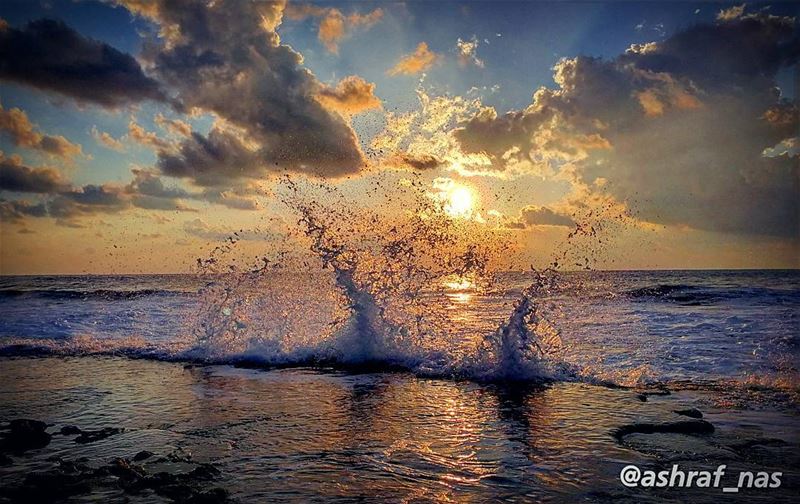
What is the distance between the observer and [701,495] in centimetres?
518

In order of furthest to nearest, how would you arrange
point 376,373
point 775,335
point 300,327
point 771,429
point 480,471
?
point 775,335
point 300,327
point 376,373
point 771,429
point 480,471

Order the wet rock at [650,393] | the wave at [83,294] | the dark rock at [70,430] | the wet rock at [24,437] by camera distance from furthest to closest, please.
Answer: the wave at [83,294] → the wet rock at [650,393] → the dark rock at [70,430] → the wet rock at [24,437]

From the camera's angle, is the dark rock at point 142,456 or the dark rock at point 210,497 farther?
the dark rock at point 142,456

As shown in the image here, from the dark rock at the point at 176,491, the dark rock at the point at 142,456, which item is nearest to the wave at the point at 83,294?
the dark rock at the point at 142,456

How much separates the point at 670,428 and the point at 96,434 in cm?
829

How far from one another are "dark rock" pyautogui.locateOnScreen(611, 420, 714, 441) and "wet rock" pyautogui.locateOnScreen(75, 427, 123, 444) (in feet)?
23.3

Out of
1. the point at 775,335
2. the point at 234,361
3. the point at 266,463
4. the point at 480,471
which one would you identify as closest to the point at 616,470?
the point at 480,471

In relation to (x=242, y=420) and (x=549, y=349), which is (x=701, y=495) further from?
(x=549, y=349)

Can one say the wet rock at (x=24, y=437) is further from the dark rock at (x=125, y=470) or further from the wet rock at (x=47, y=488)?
the dark rock at (x=125, y=470)

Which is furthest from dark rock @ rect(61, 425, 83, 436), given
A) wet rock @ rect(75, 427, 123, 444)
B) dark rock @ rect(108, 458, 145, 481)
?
dark rock @ rect(108, 458, 145, 481)

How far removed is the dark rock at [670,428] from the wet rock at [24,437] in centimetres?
782

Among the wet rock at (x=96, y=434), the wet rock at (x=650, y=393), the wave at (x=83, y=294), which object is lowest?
the wave at (x=83, y=294)

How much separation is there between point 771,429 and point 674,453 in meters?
2.19

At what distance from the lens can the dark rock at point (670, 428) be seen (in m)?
7.21
